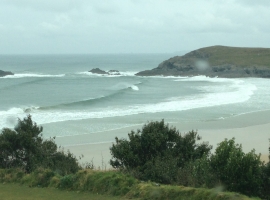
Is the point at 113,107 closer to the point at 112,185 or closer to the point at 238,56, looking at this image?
the point at 112,185

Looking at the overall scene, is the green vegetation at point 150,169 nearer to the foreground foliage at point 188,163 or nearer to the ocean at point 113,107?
the foreground foliage at point 188,163

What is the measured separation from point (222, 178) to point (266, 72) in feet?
223

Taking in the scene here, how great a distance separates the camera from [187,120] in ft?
97.5

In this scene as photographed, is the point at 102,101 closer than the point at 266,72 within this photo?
Yes

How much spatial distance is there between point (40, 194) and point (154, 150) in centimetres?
453

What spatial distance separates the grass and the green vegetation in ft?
0.79

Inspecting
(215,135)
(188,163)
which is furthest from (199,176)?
(215,135)

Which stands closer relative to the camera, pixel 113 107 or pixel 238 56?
pixel 113 107

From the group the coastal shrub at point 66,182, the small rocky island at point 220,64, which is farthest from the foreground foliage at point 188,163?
the small rocky island at point 220,64

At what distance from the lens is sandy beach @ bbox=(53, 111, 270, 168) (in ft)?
68.0

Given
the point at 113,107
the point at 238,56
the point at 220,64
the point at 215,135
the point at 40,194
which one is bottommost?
the point at 215,135

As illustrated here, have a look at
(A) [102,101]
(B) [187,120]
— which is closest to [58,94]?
(A) [102,101]

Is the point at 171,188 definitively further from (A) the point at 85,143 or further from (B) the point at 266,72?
(B) the point at 266,72

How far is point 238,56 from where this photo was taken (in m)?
89.4
